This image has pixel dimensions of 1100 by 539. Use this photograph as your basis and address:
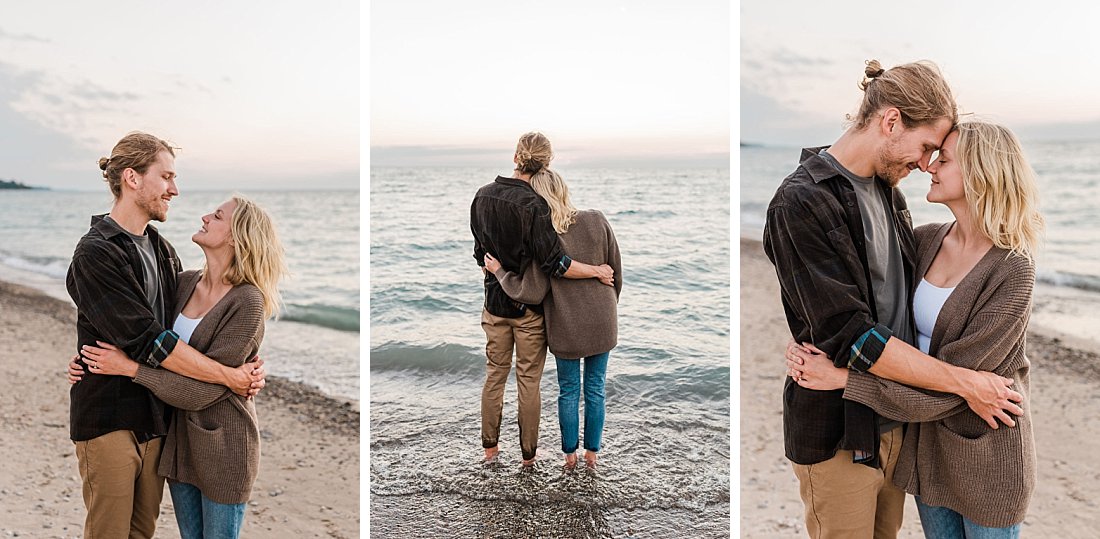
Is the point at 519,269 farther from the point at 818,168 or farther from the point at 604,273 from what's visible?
the point at 818,168

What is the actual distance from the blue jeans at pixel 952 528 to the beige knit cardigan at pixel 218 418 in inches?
84.6

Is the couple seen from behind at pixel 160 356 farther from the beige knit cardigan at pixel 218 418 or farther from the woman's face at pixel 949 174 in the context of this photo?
the woman's face at pixel 949 174

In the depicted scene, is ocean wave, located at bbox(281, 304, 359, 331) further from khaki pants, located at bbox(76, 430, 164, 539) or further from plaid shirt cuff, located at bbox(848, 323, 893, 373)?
plaid shirt cuff, located at bbox(848, 323, 893, 373)

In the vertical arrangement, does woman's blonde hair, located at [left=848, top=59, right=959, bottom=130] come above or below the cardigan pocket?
above

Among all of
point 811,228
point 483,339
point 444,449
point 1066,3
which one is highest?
point 1066,3

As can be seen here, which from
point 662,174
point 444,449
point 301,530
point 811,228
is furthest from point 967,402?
point 301,530

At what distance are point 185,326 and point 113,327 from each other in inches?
8.7

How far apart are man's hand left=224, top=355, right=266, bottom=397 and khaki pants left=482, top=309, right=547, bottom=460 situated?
121cm

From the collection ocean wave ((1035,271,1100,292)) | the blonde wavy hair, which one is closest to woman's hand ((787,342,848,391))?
the blonde wavy hair

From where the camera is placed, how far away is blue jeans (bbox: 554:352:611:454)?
367 cm

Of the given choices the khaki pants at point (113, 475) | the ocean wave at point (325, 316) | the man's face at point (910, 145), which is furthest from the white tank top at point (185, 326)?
the ocean wave at point (325, 316)

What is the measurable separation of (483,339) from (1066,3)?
7049 millimetres

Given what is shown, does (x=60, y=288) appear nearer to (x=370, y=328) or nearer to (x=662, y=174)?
(x=370, y=328)

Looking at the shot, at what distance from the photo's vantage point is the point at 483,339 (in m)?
4.13
